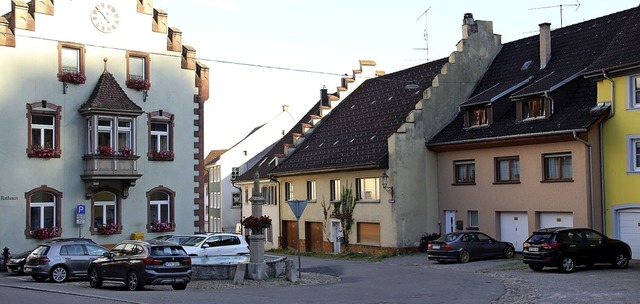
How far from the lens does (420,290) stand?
944 inches

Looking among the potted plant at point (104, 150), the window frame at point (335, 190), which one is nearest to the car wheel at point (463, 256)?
the window frame at point (335, 190)

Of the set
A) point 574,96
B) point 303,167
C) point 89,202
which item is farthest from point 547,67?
point 89,202

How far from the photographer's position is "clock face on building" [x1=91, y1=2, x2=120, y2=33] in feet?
123

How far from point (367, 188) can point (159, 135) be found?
36.2 feet

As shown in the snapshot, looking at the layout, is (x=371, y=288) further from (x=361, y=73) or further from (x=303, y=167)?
(x=361, y=73)

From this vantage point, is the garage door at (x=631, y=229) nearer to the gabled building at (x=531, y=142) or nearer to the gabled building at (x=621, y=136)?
the gabled building at (x=621, y=136)

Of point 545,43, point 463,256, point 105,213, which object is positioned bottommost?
point 463,256

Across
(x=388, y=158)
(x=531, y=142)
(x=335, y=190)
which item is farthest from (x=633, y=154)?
(x=335, y=190)

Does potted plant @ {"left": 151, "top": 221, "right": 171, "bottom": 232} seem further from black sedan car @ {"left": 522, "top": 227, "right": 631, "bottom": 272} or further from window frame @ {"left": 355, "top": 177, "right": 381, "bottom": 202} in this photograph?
black sedan car @ {"left": 522, "top": 227, "right": 631, "bottom": 272}

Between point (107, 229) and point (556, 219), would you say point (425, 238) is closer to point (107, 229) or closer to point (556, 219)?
point (556, 219)

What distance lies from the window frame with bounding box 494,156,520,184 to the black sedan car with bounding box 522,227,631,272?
803 cm

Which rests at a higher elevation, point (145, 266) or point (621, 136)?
point (621, 136)

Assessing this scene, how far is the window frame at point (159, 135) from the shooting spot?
1528 inches

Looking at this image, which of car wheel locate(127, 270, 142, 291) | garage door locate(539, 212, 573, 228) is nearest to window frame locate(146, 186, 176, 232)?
car wheel locate(127, 270, 142, 291)
